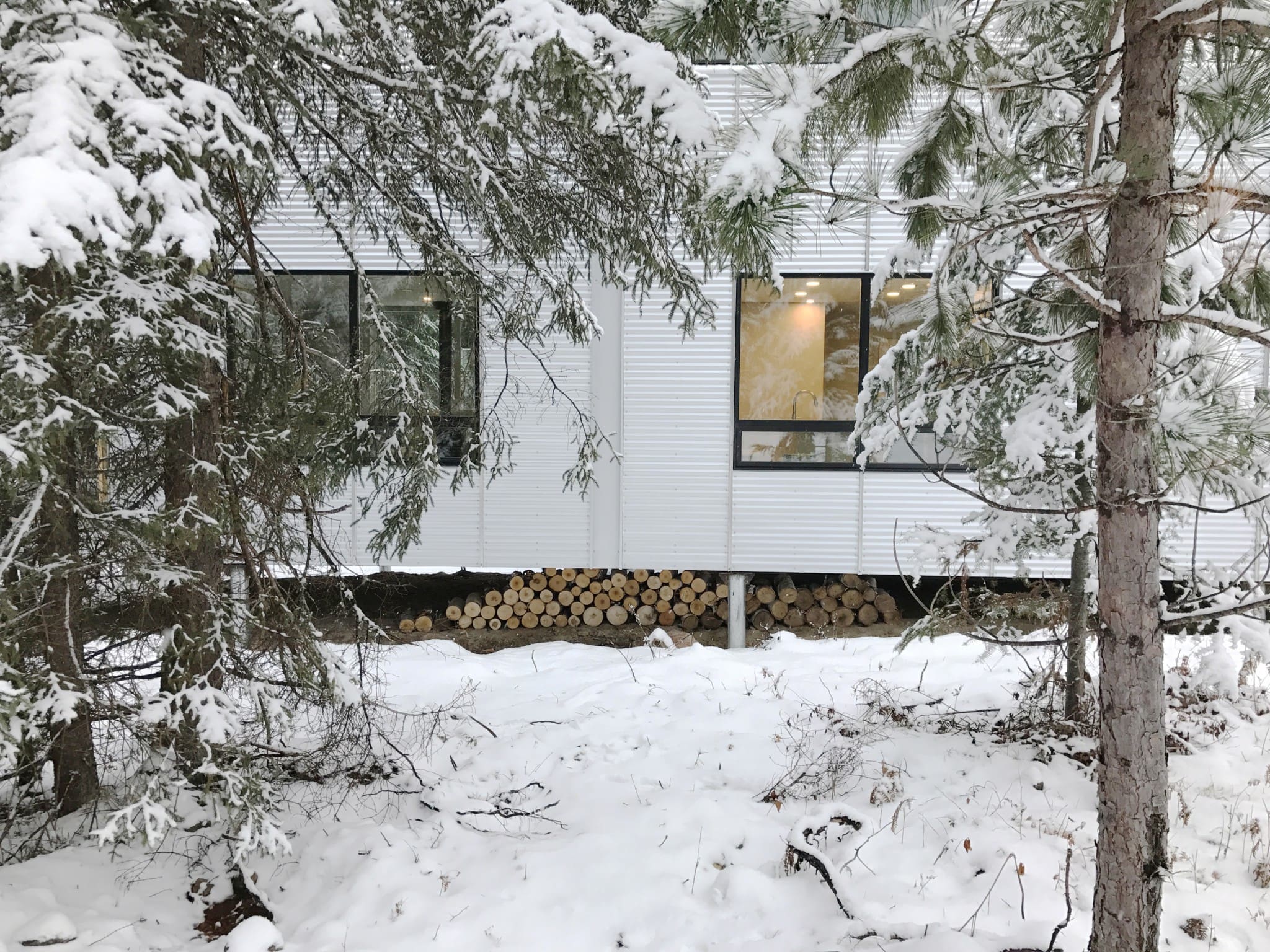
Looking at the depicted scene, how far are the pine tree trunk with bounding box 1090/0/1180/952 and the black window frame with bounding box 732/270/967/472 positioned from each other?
4.83 meters

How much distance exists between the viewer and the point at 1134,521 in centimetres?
213

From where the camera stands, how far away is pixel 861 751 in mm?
4191

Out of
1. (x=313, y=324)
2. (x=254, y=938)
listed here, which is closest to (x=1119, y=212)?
(x=313, y=324)

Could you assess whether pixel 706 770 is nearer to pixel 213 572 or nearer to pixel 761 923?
pixel 761 923

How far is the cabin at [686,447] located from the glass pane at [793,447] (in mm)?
12

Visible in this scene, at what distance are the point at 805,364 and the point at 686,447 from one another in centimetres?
131

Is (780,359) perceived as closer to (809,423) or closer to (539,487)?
(809,423)

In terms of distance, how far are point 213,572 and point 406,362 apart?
1214mm

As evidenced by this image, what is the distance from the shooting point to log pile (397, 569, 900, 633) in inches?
292

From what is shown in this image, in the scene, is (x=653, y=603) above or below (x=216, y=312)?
below

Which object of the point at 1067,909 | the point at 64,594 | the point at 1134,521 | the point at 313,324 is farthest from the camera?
the point at 313,324

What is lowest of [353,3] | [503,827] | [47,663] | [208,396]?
[503,827]

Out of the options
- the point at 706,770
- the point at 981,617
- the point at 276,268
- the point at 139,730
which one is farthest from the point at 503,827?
the point at 276,268

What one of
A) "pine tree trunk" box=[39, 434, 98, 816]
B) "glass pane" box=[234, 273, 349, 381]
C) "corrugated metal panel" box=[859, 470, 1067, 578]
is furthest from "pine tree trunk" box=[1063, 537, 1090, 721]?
"pine tree trunk" box=[39, 434, 98, 816]
